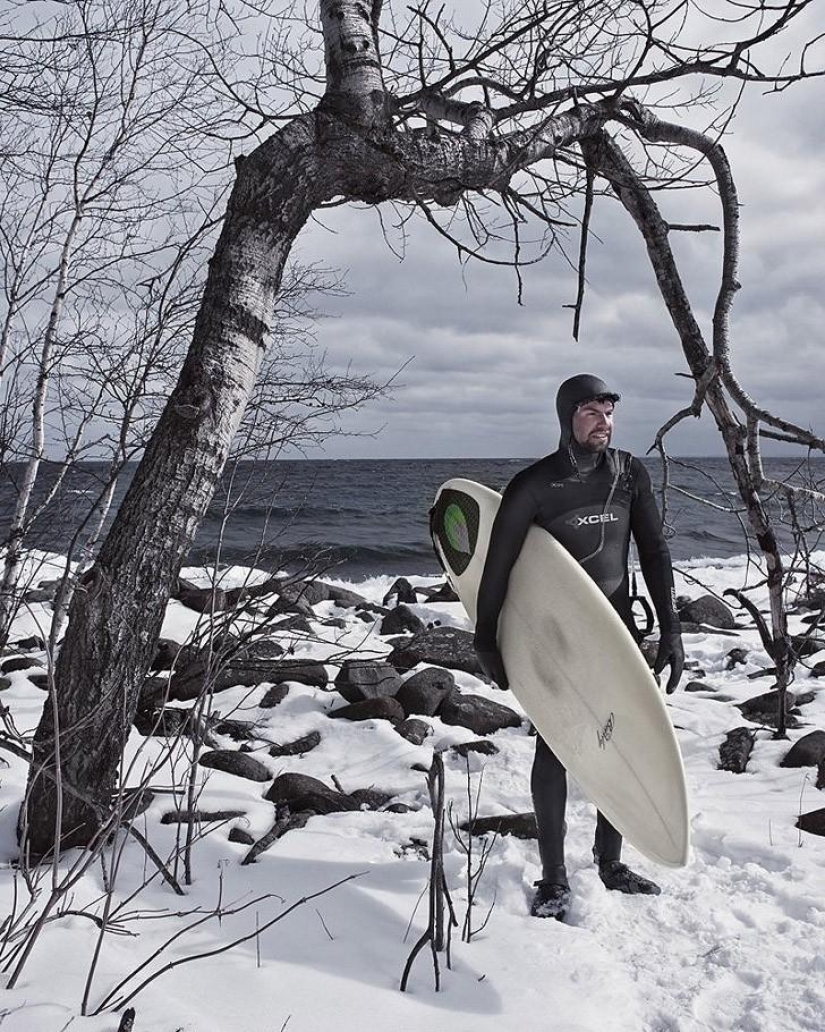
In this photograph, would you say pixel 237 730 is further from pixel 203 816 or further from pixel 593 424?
pixel 593 424

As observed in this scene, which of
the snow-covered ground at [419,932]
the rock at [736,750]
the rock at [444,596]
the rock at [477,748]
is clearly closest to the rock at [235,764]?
the snow-covered ground at [419,932]

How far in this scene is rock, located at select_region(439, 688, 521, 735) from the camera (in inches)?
217

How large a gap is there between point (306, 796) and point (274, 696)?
179 centimetres

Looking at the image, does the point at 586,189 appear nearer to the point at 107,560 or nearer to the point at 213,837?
Result: the point at 107,560

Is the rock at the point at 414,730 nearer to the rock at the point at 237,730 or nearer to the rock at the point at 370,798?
the rock at the point at 370,798

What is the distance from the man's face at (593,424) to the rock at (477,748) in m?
2.45

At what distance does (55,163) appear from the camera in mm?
7422

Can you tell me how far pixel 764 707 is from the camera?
231 inches

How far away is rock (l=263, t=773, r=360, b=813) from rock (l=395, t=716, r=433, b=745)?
1013 millimetres

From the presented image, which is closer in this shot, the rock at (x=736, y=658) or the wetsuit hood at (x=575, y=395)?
the wetsuit hood at (x=575, y=395)

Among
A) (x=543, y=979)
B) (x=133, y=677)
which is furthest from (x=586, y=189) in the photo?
(x=543, y=979)

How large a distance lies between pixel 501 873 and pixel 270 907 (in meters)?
1.04

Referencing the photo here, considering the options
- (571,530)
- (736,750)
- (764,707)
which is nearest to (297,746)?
(571,530)

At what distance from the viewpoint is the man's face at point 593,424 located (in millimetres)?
3271
